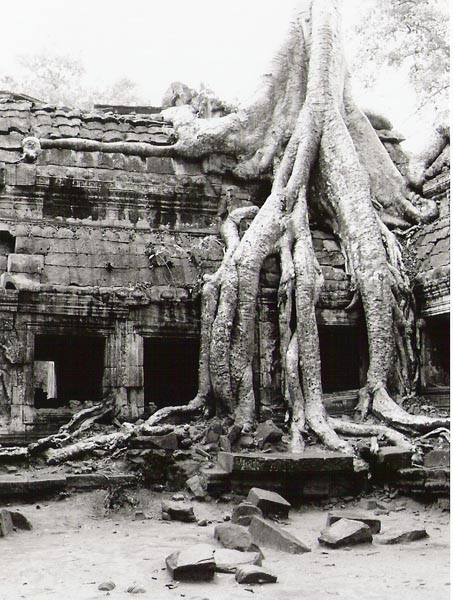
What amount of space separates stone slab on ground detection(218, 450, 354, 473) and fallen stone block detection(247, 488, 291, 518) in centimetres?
49

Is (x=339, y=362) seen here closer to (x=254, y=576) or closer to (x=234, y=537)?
(x=234, y=537)

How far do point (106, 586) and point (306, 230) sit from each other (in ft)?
18.4

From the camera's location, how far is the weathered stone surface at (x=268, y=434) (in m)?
6.80

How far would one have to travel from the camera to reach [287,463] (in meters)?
6.01

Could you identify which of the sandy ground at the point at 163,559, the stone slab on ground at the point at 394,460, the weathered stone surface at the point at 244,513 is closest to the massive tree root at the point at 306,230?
the stone slab on ground at the point at 394,460

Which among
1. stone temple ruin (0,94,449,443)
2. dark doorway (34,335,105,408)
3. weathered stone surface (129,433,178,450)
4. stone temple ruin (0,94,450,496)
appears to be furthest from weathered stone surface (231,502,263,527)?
dark doorway (34,335,105,408)

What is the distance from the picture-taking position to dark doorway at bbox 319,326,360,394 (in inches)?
351

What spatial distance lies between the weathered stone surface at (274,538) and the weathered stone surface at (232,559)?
39cm

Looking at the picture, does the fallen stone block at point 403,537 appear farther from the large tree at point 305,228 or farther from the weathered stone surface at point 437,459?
the large tree at point 305,228

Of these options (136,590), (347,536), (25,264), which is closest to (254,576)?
(136,590)

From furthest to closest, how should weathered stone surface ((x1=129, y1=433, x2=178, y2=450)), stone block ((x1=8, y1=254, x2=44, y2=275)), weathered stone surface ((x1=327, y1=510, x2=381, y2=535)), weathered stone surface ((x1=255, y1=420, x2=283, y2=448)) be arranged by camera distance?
1. stone block ((x1=8, y1=254, x2=44, y2=275))
2. weathered stone surface ((x1=255, y1=420, x2=283, y2=448))
3. weathered stone surface ((x1=129, y1=433, x2=178, y2=450))
4. weathered stone surface ((x1=327, y1=510, x2=381, y2=535))

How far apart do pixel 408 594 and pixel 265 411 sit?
416cm

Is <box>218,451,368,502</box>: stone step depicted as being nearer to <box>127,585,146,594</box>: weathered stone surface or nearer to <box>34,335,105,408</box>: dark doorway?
<box>127,585,146,594</box>: weathered stone surface

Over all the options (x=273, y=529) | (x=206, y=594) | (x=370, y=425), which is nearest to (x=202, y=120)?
(x=370, y=425)
